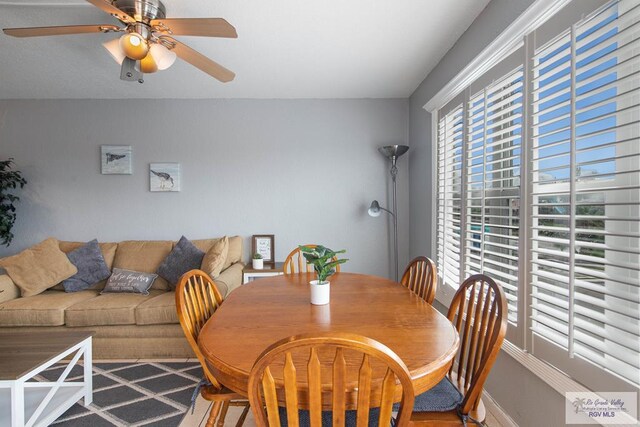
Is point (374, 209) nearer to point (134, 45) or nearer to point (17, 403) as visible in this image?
point (134, 45)

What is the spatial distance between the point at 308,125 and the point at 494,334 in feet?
9.82

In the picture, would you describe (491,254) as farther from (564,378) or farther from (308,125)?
(308,125)

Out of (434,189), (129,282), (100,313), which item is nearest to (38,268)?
(129,282)

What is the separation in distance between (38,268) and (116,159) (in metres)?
1.36

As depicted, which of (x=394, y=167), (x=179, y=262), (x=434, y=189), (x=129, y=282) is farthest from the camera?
(x=394, y=167)

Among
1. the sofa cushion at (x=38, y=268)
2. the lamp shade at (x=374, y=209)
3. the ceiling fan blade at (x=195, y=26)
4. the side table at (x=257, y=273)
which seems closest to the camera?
the ceiling fan blade at (x=195, y=26)

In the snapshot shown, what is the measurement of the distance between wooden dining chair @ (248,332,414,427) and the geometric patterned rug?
1.50m

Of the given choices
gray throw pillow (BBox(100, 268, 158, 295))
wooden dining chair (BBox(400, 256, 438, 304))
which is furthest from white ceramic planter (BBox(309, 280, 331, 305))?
gray throw pillow (BBox(100, 268, 158, 295))

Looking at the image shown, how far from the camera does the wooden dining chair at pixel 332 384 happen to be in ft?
2.48

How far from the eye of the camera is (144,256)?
329 centimetres

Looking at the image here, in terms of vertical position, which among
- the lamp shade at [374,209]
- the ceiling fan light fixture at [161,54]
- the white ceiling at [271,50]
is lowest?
the lamp shade at [374,209]

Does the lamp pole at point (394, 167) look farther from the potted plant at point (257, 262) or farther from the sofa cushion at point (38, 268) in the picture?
the sofa cushion at point (38, 268)

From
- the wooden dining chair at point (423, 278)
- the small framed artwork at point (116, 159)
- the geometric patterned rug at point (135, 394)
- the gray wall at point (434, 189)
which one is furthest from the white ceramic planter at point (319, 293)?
the small framed artwork at point (116, 159)

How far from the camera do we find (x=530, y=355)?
1549 millimetres
